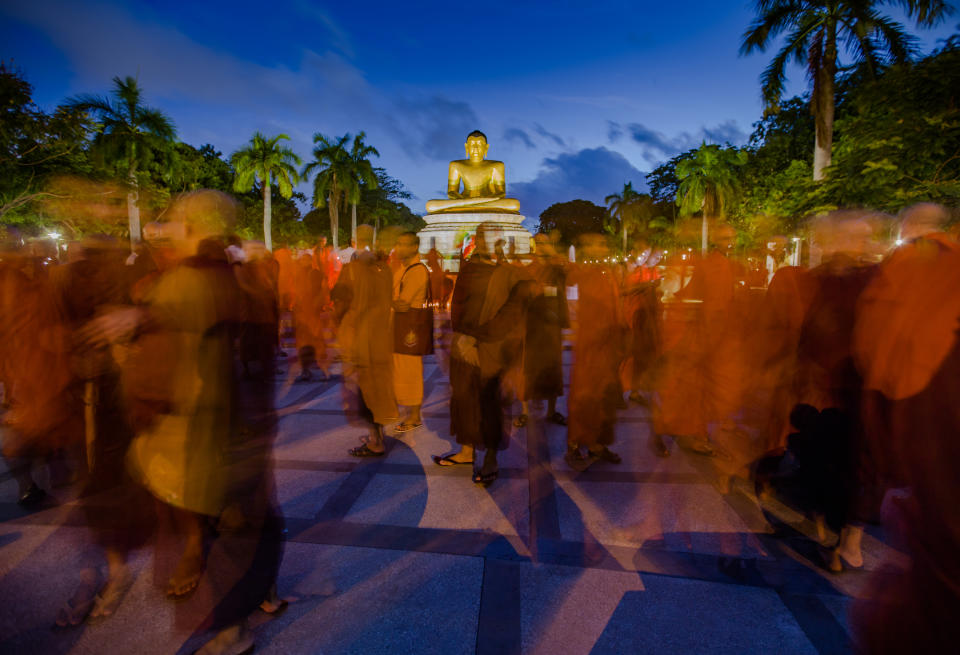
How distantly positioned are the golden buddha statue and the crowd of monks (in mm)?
12707

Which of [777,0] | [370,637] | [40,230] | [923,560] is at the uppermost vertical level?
[777,0]

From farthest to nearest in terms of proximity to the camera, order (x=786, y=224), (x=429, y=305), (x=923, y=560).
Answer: (x=786, y=224) → (x=429, y=305) → (x=923, y=560)

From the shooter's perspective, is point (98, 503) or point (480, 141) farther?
point (480, 141)

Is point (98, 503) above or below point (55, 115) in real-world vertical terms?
below

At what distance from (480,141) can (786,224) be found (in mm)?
9847

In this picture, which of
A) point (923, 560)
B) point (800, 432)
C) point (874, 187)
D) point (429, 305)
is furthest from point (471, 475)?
point (874, 187)

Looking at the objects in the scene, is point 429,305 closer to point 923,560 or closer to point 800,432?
point 800,432

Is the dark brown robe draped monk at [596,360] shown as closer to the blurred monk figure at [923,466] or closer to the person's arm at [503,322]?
the person's arm at [503,322]

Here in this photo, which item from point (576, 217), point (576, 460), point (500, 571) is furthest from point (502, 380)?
point (576, 217)

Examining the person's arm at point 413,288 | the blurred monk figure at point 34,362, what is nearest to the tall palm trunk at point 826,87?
the person's arm at point 413,288

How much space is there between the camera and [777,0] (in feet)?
53.0

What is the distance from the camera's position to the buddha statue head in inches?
727

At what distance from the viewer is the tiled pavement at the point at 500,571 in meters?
2.44

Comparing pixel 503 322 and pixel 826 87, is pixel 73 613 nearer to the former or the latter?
pixel 503 322
